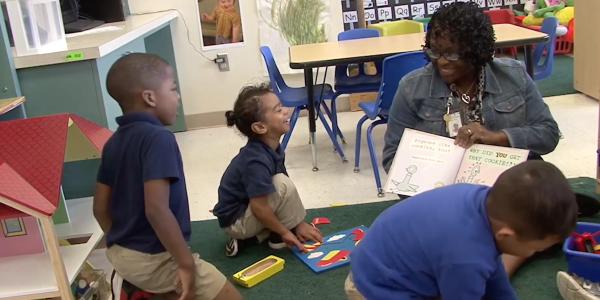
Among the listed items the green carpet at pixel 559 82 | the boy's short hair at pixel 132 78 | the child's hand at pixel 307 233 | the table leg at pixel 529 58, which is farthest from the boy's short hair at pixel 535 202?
the green carpet at pixel 559 82

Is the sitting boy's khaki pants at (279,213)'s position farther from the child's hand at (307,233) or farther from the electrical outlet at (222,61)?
the electrical outlet at (222,61)

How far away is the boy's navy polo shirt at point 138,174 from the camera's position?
1.55m

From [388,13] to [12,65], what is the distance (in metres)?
4.30

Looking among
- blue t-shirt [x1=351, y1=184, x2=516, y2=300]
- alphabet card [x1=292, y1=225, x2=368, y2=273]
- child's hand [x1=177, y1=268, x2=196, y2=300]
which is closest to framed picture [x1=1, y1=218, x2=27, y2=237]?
child's hand [x1=177, y1=268, x2=196, y2=300]

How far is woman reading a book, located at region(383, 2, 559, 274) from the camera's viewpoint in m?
1.93

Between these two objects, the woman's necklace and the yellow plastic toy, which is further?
the yellow plastic toy

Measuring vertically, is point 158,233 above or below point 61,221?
above

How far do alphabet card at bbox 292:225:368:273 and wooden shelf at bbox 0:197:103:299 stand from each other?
801 mm

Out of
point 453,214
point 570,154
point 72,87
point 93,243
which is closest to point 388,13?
point 570,154

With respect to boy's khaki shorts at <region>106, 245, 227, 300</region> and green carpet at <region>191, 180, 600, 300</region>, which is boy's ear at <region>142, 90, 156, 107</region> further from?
green carpet at <region>191, 180, 600, 300</region>

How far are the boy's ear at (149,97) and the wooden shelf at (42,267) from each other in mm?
626

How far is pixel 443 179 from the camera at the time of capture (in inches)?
78.0

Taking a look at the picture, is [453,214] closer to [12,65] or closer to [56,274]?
[56,274]

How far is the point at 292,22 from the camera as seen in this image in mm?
4637
